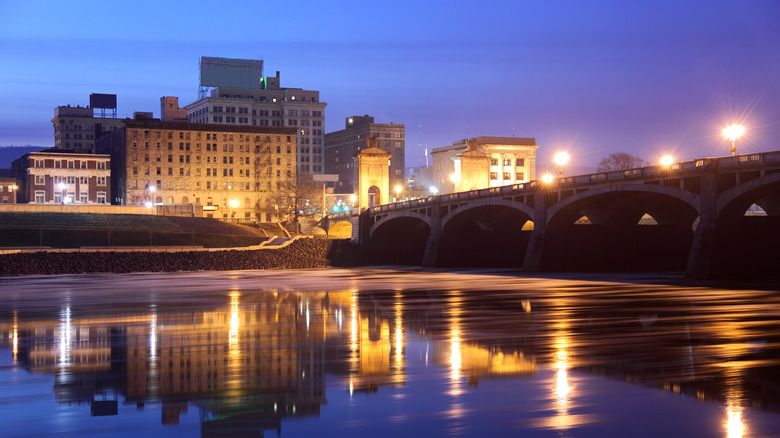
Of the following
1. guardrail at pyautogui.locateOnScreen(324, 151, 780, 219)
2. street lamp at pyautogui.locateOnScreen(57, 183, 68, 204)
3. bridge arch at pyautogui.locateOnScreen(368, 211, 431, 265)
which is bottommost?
bridge arch at pyautogui.locateOnScreen(368, 211, 431, 265)

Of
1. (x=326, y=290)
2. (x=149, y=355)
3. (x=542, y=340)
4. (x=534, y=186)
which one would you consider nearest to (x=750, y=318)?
(x=542, y=340)

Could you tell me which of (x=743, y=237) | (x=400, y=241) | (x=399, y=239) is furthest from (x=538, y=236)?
(x=399, y=239)

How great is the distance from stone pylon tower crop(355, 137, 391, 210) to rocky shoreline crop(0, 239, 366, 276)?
43676 millimetres

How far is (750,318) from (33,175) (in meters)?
160

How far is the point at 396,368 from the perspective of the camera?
21.1 meters

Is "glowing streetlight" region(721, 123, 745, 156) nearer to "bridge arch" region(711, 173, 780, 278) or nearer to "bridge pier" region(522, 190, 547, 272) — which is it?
"bridge arch" region(711, 173, 780, 278)

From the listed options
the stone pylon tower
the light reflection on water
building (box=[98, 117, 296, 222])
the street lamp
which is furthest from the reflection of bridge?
the street lamp

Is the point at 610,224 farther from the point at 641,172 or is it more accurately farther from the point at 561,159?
the point at 641,172

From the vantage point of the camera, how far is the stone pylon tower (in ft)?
495

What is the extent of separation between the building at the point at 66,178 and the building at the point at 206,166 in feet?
14.3

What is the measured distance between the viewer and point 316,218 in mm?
179625

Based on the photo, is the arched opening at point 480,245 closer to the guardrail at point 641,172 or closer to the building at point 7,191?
the guardrail at point 641,172

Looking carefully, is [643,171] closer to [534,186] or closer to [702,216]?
[702,216]

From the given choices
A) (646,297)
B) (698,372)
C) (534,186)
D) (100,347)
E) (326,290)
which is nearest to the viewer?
(698,372)
